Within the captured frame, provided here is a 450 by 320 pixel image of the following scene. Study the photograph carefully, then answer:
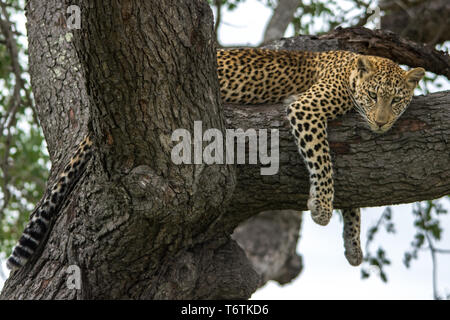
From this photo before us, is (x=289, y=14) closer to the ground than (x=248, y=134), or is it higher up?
higher up

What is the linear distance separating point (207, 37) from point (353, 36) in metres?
3.44

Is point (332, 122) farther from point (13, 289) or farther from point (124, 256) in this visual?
point (13, 289)

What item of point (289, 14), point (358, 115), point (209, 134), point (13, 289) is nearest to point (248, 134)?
point (209, 134)

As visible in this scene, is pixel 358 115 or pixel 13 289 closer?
pixel 13 289

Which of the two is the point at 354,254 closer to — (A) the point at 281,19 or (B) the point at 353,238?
(B) the point at 353,238

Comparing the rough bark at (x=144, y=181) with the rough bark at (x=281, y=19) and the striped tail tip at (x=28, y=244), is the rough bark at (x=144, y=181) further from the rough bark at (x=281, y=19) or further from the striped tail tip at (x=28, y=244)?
the rough bark at (x=281, y=19)

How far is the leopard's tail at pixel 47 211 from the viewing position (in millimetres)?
5129

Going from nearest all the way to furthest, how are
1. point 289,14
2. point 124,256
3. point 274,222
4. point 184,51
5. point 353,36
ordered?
point 184,51 → point 124,256 → point 353,36 → point 289,14 → point 274,222

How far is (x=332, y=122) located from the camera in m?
5.60

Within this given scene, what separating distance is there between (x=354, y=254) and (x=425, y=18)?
482cm

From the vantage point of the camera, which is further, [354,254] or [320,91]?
[354,254]

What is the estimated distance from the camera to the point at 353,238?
6.52 metres

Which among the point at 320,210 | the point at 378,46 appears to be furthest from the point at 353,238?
the point at 378,46

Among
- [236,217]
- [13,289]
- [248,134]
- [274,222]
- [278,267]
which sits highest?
[248,134]
